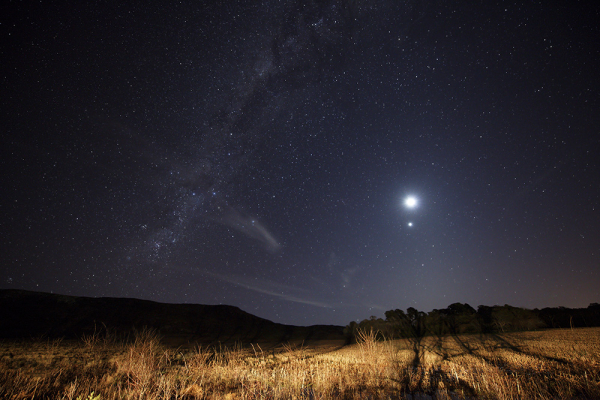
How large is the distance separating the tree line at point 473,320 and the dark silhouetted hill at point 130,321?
845cm

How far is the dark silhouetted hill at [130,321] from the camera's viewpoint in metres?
38.0

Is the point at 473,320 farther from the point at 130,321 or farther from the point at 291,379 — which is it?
the point at 130,321

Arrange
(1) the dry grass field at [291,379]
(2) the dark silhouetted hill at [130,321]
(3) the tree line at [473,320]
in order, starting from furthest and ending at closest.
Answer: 1. (2) the dark silhouetted hill at [130,321]
2. (3) the tree line at [473,320]
3. (1) the dry grass field at [291,379]

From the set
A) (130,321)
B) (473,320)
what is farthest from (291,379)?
(130,321)

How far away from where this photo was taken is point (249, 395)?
1022cm

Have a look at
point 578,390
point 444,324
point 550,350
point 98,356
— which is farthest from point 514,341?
point 98,356

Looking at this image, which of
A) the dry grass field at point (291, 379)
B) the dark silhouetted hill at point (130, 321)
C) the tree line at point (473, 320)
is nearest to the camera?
the dry grass field at point (291, 379)

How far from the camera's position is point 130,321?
46.1 m

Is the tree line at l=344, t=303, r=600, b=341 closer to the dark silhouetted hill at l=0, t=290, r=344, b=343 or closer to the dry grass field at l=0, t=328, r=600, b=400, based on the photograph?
the dark silhouetted hill at l=0, t=290, r=344, b=343

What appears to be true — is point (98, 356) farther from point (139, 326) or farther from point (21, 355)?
point (139, 326)

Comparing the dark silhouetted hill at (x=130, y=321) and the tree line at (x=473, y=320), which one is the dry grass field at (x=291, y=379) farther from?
the dark silhouetted hill at (x=130, y=321)

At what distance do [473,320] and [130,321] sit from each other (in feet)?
185

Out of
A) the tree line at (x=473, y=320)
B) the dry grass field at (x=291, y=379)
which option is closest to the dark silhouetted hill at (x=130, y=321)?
the tree line at (x=473, y=320)

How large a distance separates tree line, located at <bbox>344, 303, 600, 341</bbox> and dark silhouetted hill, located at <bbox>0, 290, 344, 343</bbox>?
8.45 meters
